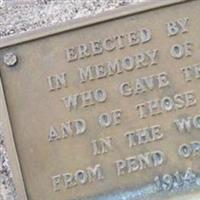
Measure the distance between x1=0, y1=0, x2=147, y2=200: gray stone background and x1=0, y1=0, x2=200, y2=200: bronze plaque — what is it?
0.27 feet

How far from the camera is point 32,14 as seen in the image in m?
3.26

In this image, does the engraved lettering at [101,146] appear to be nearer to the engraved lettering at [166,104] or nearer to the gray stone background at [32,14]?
the engraved lettering at [166,104]

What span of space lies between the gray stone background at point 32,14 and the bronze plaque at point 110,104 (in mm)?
83

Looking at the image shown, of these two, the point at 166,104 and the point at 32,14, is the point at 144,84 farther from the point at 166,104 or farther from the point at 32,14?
the point at 32,14

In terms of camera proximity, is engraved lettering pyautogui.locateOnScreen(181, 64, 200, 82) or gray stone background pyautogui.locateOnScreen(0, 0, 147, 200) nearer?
engraved lettering pyautogui.locateOnScreen(181, 64, 200, 82)

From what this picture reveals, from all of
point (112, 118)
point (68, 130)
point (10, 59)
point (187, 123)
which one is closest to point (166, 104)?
point (187, 123)

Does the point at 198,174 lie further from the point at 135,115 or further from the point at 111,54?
the point at 111,54

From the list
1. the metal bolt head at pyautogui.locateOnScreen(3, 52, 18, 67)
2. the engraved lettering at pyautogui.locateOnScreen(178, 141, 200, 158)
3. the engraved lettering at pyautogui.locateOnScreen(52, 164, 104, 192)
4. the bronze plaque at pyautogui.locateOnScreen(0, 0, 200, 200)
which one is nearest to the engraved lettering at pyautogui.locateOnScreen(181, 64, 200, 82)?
the bronze plaque at pyautogui.locateOnScreen(0, 0, 200, 200)

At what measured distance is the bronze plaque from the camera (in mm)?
3129

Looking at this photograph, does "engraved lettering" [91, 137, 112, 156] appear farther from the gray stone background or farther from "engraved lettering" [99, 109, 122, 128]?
the gray stone background

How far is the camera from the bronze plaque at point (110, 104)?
3.13m

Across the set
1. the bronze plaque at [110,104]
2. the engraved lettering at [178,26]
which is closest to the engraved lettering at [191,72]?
the bronze plaque at [110,104]

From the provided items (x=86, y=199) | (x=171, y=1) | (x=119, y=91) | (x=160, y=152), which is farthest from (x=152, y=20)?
(x=86, y=199)

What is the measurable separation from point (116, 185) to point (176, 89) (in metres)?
0.43
